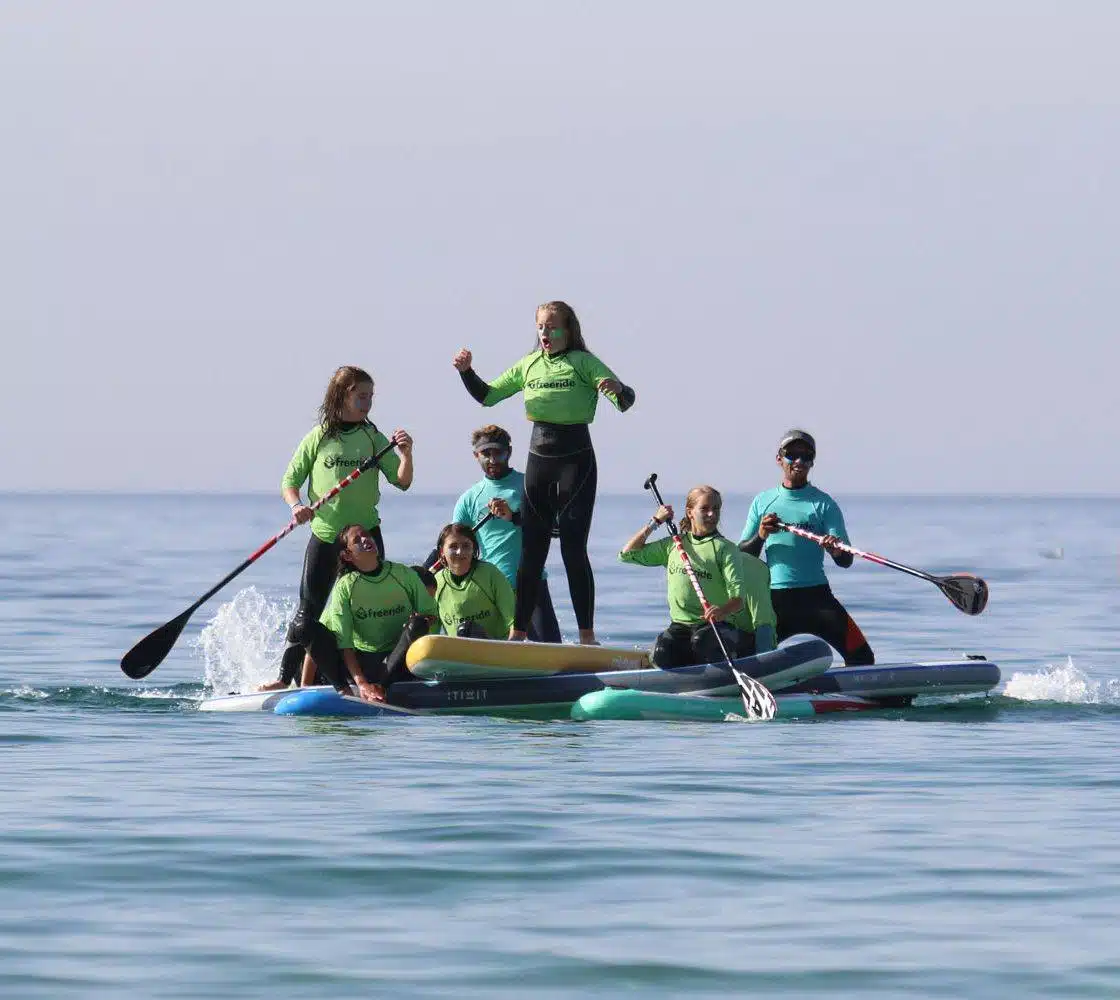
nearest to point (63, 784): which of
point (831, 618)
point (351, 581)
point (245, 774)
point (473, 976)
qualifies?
point (245, 774)

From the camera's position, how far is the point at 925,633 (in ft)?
81.9

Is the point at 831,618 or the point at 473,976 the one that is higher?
the point at 831,618

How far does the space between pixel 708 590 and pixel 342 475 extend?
2477 mm

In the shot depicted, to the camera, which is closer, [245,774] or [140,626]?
[245,774]

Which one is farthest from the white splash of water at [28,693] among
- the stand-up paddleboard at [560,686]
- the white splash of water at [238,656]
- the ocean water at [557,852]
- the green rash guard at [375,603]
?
the stand-up paddleboard at [560,686]

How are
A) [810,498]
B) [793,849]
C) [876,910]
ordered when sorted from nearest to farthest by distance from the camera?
[876,910], [793,849], [810,498]

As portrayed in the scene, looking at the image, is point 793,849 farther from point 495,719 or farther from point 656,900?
point 495,719

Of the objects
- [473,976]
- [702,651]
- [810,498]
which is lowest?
[473,976]

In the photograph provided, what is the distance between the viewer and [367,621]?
13594 mm

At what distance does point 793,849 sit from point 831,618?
18.7 feet

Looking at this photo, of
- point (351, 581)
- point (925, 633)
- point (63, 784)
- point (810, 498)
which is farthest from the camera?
point (925, 633)

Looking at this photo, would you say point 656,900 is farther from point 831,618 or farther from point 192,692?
point 192,692

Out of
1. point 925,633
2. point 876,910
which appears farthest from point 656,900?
point 925,633

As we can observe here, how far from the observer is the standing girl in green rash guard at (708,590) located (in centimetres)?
1382
